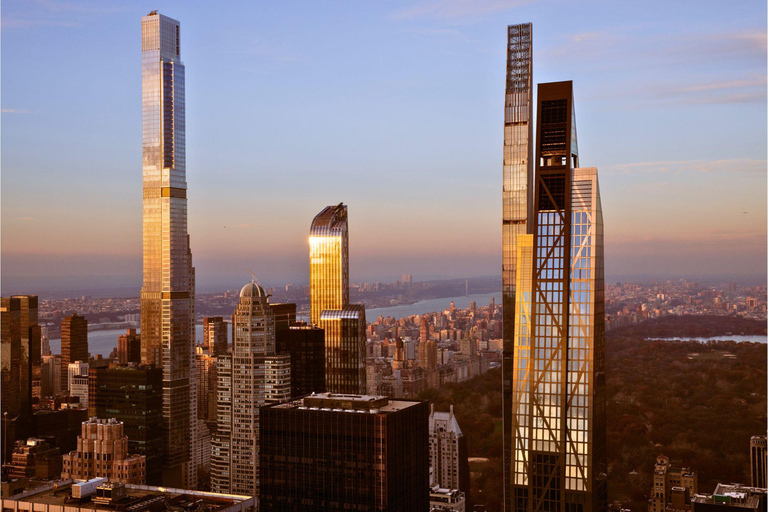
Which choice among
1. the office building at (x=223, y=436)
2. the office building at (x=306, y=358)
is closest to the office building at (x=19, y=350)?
the office building at (x=223, y=436)

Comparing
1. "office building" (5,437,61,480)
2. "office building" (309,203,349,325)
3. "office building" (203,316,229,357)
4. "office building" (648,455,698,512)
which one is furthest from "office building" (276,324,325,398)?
"office building" (648,455,698,512)

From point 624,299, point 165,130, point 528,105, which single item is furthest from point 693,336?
point 165,130

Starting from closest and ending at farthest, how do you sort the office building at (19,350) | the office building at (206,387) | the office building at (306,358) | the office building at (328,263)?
the office building at (306,358)
the office building at (328,263)
the office building at (206,387)
the office building at (19,350)

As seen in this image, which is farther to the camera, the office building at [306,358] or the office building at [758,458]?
the office building at [306,358]

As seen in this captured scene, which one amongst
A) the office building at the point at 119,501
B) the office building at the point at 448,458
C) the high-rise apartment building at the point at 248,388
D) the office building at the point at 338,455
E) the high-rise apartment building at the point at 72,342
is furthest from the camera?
the high-rise apartment building at the point at 72,342

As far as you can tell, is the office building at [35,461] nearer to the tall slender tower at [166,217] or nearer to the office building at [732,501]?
the tall slender tower at [166,217]

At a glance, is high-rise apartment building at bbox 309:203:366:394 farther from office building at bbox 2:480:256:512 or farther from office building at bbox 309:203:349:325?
office building at bbox 2:480:256:512
